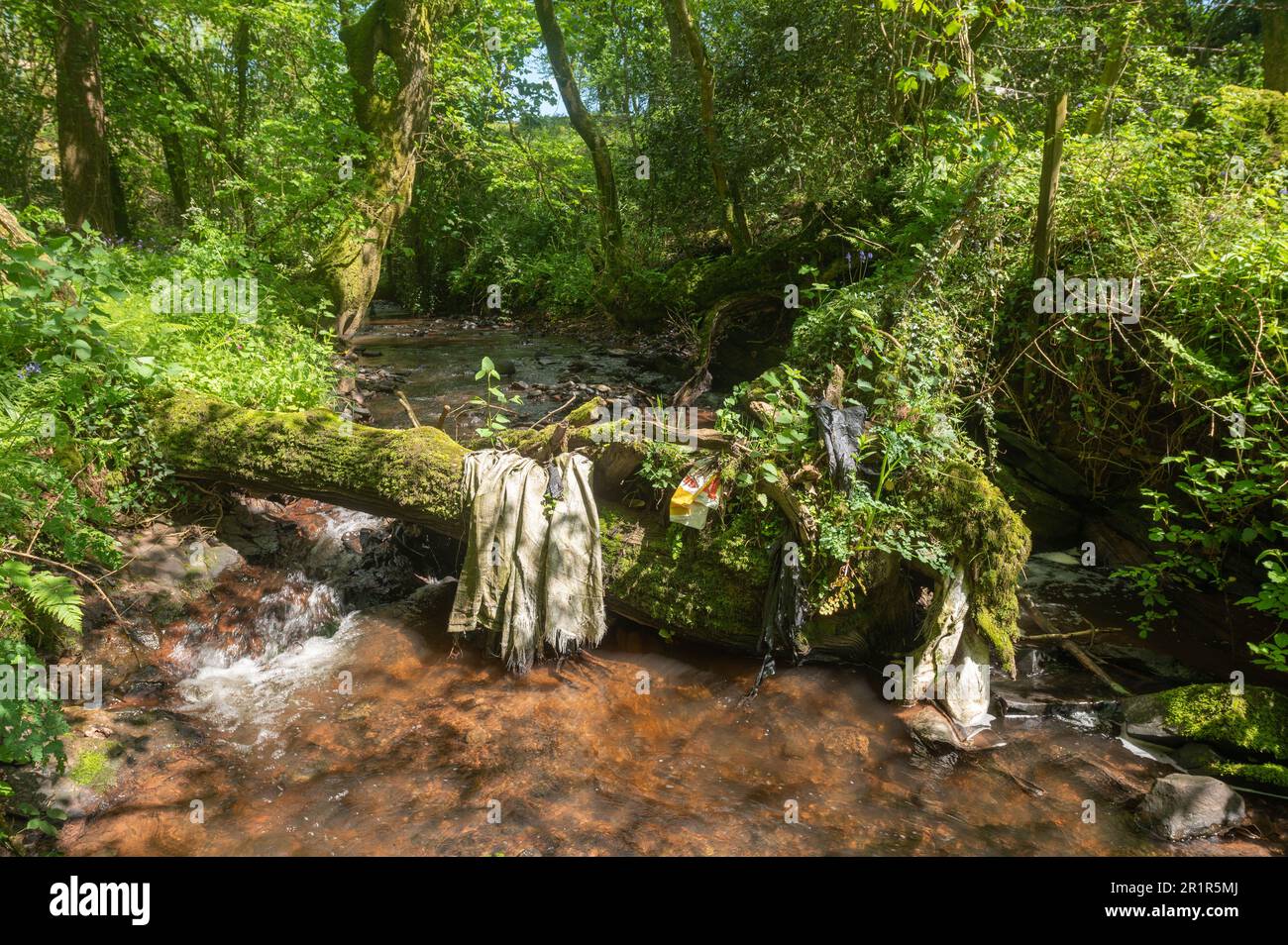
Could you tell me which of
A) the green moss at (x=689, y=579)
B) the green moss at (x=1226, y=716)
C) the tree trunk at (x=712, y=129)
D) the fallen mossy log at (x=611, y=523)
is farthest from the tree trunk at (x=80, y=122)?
the green moss at (x=1226, y=716)

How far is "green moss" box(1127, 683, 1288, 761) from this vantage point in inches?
144

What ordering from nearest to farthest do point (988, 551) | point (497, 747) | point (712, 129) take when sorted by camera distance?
point (497, 747), point (988, 551), point (712, 129)

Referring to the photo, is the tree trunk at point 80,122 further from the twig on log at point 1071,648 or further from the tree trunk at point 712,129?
the twig on log at point 1071,648

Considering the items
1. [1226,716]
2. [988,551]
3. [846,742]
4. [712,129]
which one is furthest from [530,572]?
[712,129]

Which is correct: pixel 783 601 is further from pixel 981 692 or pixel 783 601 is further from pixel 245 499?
pixel 245 499

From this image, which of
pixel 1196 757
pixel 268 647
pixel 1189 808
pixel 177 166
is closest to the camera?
pixel 1189 808

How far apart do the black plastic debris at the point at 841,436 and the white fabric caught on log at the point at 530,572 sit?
1601mm

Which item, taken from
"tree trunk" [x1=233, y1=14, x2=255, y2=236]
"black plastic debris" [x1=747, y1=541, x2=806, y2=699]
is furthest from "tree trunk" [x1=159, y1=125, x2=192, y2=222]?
"black plastic debris" [x1=747, y1=541, x2=806, y2=699]

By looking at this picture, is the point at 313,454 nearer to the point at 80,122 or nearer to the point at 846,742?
the point at 846,742

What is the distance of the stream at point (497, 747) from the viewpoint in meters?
3.25

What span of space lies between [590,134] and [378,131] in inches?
166

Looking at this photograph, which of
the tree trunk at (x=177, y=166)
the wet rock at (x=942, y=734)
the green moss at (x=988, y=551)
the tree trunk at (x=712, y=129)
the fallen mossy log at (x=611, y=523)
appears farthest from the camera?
the tree trunk at (x=177, y=166)

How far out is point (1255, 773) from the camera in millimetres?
3523

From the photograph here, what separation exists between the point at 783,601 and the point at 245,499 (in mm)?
4430
